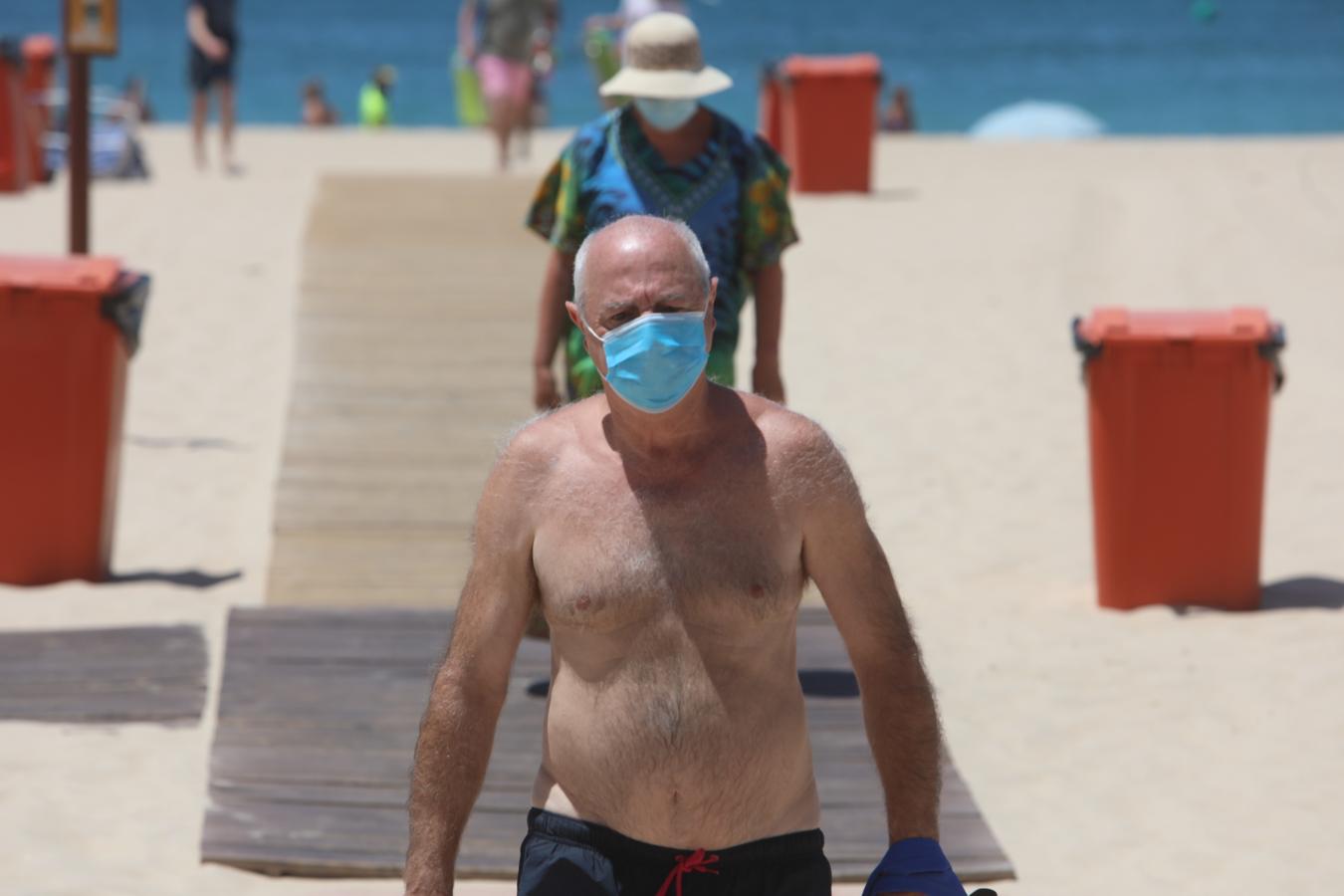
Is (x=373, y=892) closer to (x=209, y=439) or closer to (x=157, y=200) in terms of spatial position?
(x=209, y=439)

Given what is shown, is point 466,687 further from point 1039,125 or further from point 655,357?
point 1039,125

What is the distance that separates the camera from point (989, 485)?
372 inches

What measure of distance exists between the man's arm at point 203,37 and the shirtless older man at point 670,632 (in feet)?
47.1

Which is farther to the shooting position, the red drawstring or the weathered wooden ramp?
the weathered wooden ramp

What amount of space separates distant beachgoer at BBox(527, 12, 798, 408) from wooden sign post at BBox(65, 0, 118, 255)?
425 cm

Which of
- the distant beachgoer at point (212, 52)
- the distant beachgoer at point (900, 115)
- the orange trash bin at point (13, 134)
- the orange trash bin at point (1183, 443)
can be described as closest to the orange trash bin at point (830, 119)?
the distant beachgoer at point (212, 52)

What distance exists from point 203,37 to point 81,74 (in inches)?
302

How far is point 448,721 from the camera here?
123 inches

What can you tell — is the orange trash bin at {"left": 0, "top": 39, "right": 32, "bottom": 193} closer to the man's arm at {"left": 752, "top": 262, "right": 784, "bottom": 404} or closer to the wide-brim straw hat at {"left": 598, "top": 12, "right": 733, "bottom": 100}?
the wide-brim straw hat at {"left": 598, "top": 12, "right": 733, "bottom": 100}

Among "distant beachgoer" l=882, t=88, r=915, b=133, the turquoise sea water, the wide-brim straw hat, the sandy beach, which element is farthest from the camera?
the turquoise sea water

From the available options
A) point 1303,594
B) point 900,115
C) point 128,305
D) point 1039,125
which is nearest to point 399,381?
point 128,305

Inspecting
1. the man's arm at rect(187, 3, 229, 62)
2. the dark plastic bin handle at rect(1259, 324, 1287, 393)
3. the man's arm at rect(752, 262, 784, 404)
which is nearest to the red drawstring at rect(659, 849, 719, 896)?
the man's arm at rect(752, 262, 784, 404)

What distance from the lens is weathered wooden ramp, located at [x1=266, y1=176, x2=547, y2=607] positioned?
812cm

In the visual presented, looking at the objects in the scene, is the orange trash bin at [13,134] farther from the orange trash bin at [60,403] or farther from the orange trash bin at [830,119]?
the orange trash bin at [60,403]
